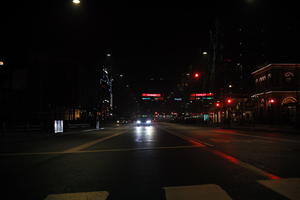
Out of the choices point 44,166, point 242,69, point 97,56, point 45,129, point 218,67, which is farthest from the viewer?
point 218,67

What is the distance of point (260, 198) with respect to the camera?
6.15 meters

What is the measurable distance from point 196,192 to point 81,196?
251 cm

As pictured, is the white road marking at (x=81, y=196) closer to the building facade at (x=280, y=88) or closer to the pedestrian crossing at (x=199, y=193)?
the pedestrian crossing at (x=199, y=193)

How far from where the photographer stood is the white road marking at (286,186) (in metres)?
6.24

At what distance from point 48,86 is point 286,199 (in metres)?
55.6

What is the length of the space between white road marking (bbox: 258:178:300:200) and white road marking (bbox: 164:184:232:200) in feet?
4.02

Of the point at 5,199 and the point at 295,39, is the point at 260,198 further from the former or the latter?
the point at 295,39

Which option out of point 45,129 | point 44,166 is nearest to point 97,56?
point 45,129

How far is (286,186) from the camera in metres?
Result: 6.96

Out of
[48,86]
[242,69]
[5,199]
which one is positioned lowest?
[5,199]

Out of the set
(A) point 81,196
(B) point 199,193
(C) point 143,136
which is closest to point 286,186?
(B) point 199,193

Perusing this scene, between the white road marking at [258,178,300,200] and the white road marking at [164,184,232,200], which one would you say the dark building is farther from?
the white road marking at [258,178,300,200]

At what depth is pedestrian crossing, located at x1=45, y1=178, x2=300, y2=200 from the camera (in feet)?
20.4

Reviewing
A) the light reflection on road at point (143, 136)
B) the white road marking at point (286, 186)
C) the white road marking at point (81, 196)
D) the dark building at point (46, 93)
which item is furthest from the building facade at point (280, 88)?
the white road marking at point (81, 196)
